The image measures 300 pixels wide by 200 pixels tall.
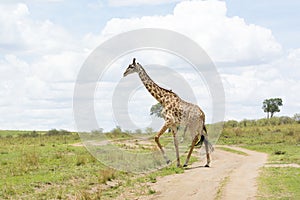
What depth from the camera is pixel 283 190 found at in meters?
15.6

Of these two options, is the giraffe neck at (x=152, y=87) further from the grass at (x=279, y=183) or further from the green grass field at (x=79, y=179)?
the grass at (x=279, y=183)

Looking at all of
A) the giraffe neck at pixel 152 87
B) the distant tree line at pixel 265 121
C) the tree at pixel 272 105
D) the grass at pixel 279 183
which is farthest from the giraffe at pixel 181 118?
the tree at pixel 272 105

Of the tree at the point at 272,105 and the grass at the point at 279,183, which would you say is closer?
the grass at the point at 279,183

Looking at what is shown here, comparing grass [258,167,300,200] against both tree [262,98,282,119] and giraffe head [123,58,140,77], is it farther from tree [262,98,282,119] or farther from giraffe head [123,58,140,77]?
tree [262,98,282,119]

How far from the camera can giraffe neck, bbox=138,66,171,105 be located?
23219 millimetres

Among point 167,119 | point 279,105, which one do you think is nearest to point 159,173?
→ point 167,119

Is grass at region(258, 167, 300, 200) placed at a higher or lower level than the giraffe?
lower

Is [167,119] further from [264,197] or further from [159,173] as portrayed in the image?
[264,197]

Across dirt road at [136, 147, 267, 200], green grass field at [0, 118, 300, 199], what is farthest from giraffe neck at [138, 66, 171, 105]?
dirt road at [136, 147, 267, 200]

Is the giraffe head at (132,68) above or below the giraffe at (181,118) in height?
above

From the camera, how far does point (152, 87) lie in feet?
77.1

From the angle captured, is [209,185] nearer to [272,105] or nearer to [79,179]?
[79,179]

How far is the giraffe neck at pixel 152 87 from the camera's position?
23219 mm

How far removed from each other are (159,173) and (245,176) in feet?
12.7
